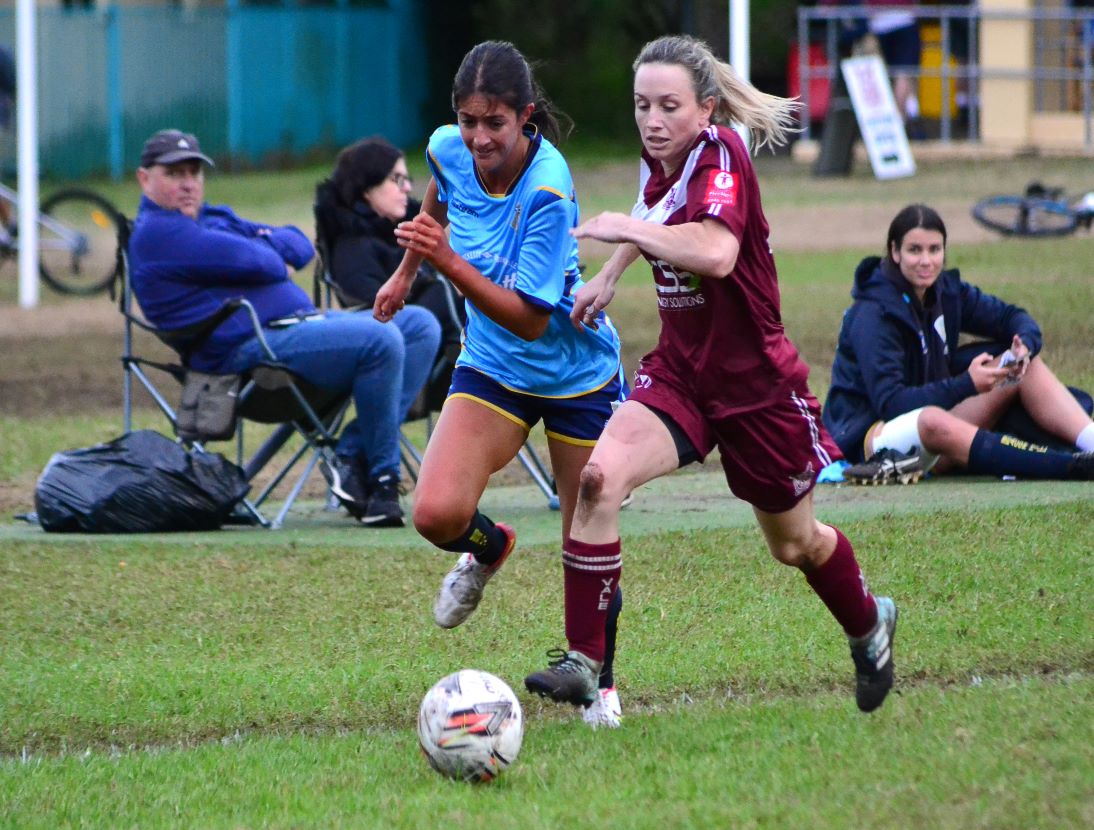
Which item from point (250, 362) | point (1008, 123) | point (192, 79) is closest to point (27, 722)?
point (250, 362)

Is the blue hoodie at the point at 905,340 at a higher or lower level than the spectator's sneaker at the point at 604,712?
higher

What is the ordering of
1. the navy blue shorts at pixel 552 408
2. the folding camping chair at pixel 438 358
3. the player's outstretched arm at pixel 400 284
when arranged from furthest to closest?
1. the folding camping chair at pixel 438 358
2. the player's outstretched arm at pixel 400 284
3. the navy blue shorts at pixel 552 408

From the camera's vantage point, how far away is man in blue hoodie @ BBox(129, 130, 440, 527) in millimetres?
8128

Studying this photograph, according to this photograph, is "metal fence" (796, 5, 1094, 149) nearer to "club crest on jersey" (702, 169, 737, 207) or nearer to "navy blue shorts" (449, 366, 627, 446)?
"navy blue shorts" (449, 366, 627, 446)

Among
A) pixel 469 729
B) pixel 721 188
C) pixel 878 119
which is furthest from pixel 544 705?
pixel 878 119

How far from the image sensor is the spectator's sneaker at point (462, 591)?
563 cm

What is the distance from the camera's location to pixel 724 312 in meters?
4.92

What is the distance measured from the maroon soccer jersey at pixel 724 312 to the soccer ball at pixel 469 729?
983mm

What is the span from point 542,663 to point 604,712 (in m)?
0.72

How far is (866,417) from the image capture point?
8484 mm

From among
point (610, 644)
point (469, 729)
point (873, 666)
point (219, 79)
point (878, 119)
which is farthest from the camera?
point (219, 79)

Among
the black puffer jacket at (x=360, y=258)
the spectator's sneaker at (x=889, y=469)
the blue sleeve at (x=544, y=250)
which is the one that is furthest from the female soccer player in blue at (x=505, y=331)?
the black puffer jacket at (x=360, y=258)

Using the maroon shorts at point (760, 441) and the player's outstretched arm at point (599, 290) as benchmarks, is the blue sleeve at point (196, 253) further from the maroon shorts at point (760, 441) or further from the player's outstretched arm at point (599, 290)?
the maroon shorts at point (760, 441)

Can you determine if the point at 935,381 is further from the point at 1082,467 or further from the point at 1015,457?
the point at 1082,467
